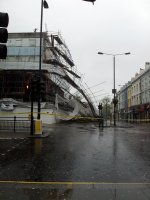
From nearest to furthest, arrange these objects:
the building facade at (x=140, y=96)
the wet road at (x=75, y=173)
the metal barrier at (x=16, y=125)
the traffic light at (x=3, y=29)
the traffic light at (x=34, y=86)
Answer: the traffic light at (x=3, y=29) < the wet road at (x=75, y=173) < the traffic light at (x=34, y=86) < the metal barrier at (x=16, y=125) < the building facade at (x=140, y=96)

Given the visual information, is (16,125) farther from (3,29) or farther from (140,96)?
(140,96)

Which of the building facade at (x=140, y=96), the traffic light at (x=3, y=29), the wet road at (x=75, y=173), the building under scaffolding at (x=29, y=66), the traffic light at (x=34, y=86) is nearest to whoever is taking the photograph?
the traffic light at (x=3, y=29)

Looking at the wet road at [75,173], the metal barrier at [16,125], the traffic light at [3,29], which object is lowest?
the wet road at [75,173]

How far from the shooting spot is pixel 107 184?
762 cm

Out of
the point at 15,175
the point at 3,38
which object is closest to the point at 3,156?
the point at 15,175

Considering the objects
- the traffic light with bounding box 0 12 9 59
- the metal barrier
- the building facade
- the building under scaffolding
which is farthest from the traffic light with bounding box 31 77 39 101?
the building facade

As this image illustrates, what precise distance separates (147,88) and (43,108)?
95.2 feet

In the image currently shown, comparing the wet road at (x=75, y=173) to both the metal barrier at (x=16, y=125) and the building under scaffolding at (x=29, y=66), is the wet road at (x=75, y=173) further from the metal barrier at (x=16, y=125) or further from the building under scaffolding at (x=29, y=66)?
the building under scaffolding at (x=29, y=66)

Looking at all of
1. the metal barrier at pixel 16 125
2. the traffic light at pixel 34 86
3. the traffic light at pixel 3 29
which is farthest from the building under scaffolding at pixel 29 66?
the traffic light at pixel 3 29

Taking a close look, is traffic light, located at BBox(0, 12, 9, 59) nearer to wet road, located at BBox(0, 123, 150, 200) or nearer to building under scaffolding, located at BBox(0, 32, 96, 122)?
wet road, located at BBox(0, 123, 150, 200)

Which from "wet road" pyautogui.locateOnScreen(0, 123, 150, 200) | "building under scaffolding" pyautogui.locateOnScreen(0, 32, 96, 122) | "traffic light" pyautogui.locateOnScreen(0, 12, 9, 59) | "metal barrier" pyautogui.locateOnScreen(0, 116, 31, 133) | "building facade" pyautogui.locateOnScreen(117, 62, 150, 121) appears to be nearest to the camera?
"traffic light" pyautogui.locateOnScreen(0, 12, 9, 59)

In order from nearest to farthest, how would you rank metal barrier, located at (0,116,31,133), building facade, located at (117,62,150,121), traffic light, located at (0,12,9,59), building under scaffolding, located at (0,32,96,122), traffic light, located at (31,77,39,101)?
traffic light, located at (0,12,9,59) → traffic light, located at (31,77,39,101) → metal barrier, located at (0,116,31,133) → building under scaffolding, located at (0,32,96,122) → building facade, located at (117,62,150,121)

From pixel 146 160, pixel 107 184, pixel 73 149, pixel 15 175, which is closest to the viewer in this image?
pixel 107 184

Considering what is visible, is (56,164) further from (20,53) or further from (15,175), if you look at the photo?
(20,53)
